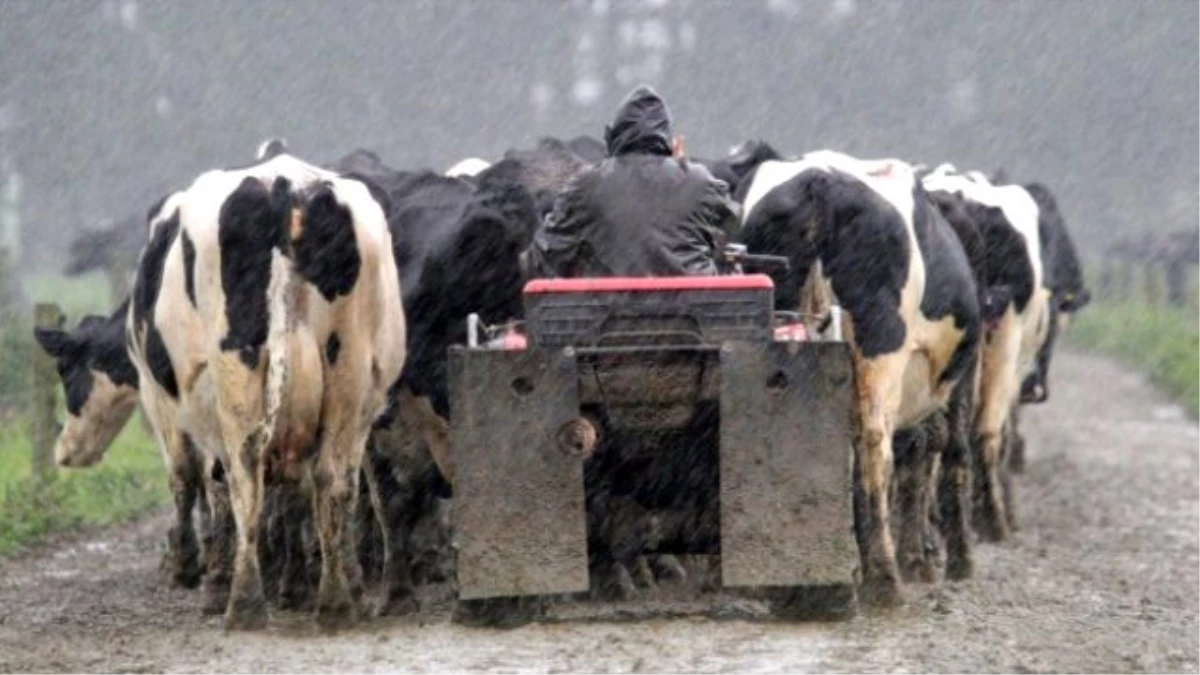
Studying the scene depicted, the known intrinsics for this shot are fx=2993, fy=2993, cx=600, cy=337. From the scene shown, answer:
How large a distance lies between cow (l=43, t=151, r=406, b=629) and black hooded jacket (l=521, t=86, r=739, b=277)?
2.85 ft

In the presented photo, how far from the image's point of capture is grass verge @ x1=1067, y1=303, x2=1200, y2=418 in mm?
34375

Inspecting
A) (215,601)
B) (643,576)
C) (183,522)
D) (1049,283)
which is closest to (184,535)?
(183,522)

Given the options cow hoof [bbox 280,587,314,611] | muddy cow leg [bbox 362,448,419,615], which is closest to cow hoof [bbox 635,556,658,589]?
muddy cow leg [bbox 362,448,419,615]

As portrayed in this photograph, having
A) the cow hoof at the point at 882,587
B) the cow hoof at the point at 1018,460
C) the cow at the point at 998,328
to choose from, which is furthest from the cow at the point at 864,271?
the cow hoof at the point at 1018,460

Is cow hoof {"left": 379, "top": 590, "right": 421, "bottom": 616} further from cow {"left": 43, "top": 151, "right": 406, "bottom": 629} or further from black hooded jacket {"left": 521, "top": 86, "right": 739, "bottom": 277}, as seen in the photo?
black hooded jacket {"left": 521, "top": 86, "right": 739, "bottom": 277}

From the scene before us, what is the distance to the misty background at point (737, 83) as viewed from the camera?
59.2 meters

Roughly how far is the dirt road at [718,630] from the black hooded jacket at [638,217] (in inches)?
60.2

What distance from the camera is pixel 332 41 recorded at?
6250cm

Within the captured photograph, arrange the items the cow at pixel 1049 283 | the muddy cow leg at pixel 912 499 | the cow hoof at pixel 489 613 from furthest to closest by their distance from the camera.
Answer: the cow at pixel 1049 283 → the muddy cow leg at pixel 912 499 → the cow hoof at pixel 489 613

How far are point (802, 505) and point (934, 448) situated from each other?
433 cm

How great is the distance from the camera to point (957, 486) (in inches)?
645

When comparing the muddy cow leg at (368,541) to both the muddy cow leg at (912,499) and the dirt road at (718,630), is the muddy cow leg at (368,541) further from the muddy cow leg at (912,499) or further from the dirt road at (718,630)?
the muddy cow leg at (912,499)

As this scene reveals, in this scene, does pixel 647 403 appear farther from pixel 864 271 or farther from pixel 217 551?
pixel 217 551

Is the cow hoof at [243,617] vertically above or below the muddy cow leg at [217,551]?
below
